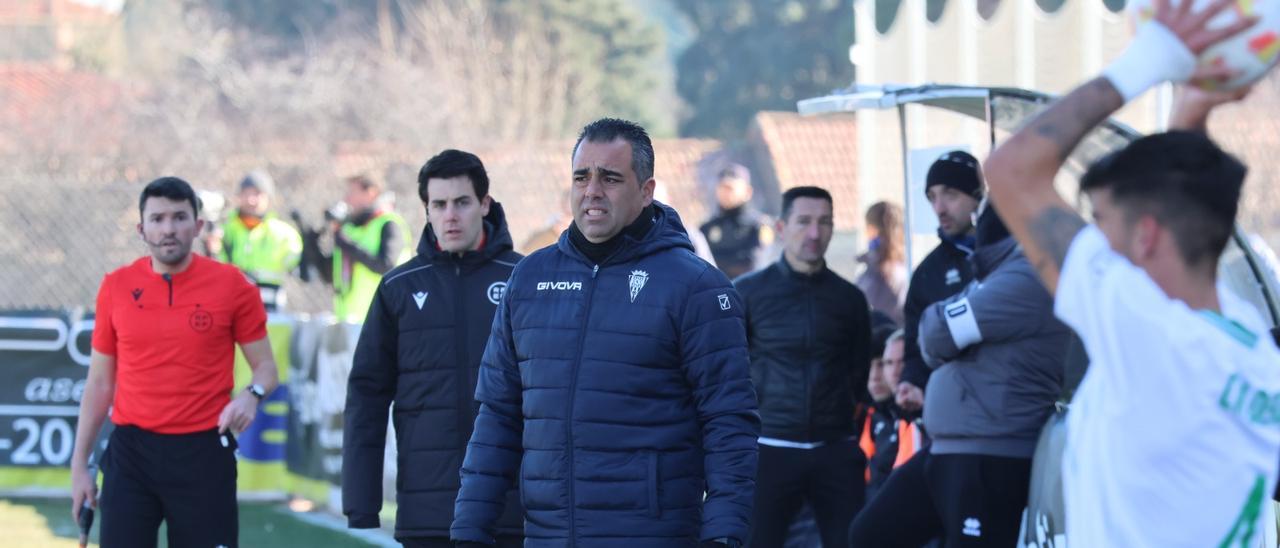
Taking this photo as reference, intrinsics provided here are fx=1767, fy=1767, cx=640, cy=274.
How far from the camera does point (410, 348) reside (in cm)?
652

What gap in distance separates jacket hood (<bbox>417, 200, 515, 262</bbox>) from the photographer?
21.9 feet

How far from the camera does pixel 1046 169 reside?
3359 millimetres

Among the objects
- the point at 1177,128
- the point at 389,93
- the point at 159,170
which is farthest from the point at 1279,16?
the point at 389,93

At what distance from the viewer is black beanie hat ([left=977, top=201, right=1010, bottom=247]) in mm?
6527

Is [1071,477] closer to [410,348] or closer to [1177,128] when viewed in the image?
[1177,128]

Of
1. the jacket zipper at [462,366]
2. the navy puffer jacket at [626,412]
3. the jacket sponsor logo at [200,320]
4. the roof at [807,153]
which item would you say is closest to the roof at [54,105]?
the roof at [807,153]

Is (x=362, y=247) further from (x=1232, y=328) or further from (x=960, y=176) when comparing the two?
(x=1232, y=328)

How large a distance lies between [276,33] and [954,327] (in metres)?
48.7

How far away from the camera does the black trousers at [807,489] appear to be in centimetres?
808

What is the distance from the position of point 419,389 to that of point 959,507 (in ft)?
6.71

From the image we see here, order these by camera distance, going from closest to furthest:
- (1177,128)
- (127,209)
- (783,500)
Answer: (1177,128)
(783,500)
(127,209)

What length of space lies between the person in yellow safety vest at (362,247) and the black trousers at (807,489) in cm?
595

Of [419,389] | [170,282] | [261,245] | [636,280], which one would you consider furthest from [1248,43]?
[261,245]

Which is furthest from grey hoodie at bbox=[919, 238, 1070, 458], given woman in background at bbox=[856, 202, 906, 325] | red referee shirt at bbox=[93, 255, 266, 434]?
woman in background at bbox=[856, 202, 906, 325]
